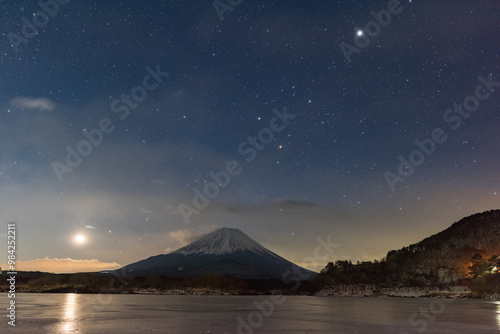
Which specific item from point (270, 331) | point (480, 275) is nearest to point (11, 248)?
point (270, 331)

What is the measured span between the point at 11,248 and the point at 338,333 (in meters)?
28.2

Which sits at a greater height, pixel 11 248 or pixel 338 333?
pixel 11 248

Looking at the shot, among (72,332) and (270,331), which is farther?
(270,331)

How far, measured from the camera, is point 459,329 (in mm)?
41938

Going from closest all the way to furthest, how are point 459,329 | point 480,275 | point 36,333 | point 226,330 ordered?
point 36,333, point 226,330, point 459,329, point 480,275

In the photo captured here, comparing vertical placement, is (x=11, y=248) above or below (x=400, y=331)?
above

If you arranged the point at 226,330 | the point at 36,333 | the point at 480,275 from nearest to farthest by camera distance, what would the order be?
the point at 36,333, the point at 226,330, the point at 480,275

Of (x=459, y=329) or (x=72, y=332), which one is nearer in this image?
(x=72, y=332)

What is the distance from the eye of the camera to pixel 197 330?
39.0 m

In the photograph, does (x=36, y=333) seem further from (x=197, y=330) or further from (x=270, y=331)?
(x=270, y=331)

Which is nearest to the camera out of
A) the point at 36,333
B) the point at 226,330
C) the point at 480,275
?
the point at 36,333

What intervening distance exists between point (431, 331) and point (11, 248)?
3721cm

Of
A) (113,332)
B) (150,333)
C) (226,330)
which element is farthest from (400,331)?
(113,332)

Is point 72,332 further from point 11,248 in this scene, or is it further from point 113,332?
point 11,248
